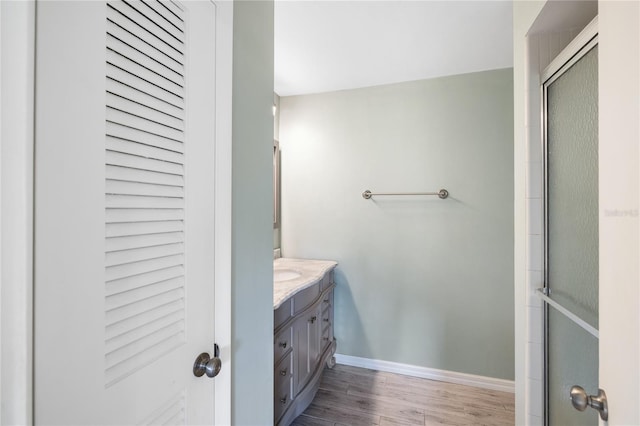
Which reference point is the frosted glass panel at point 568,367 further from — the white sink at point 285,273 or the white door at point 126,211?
the white sink at point 285,273

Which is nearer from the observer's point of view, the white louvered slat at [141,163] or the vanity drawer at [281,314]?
the white louvered slat at [141,163]

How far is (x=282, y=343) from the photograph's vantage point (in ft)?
5.01

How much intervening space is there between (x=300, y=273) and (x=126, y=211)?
160cm

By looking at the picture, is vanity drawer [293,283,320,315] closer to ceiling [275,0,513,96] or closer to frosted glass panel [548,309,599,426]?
frosted glass panel [548,309,599,426]

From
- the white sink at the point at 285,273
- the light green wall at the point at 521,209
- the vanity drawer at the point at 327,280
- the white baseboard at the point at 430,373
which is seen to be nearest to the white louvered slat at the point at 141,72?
the light green wall at the point at 521,209

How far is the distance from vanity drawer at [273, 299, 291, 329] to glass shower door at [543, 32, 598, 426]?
1243mm

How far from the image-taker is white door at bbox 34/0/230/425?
0.44 metres

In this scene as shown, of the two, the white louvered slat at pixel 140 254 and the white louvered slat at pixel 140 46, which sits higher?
the white louvered slat at pixel 140 46

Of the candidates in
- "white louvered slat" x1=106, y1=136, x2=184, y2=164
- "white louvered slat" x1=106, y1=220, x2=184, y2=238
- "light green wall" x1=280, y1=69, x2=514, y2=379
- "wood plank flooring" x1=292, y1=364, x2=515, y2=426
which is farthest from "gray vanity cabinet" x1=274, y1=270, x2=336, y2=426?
"white louvered slat" x1=106, y1=136, x2=184, y2=164

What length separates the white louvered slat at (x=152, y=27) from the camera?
1.86ft

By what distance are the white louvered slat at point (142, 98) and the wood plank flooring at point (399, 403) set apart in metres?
1.99

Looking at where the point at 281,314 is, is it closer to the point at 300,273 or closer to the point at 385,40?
the point at 300,273

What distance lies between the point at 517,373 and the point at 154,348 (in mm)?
1661
